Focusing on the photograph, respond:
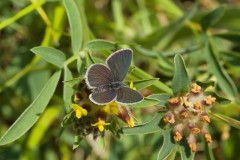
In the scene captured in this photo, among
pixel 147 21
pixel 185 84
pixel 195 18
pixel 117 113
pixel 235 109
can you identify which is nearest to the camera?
pixel 117 113

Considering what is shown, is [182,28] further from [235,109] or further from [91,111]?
[91,111]

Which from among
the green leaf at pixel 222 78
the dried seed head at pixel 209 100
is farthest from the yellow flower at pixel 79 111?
the green leaf at pixel 222 78

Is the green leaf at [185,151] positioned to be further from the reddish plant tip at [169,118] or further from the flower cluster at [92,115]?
the flower cluster at [92,115]

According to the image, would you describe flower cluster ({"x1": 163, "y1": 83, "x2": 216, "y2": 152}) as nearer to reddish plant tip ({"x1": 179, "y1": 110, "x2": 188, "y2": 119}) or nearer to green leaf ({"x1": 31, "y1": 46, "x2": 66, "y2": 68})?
reddish plant tip ({"x1": 179, "y1": 110, "x2": 188, "y2": 119})

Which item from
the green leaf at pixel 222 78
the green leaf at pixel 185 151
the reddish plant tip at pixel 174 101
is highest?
the reddish plant tip at pixel 174 101

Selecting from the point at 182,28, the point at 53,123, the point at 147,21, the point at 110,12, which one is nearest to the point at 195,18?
the point at 182,28
